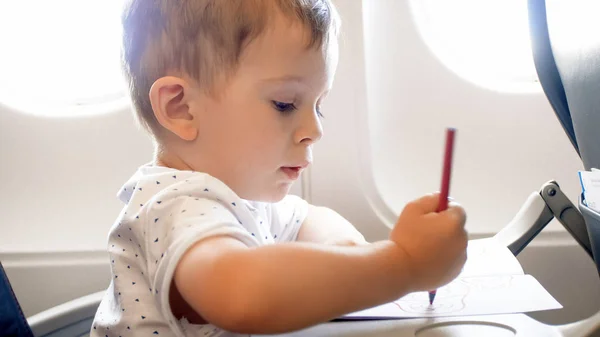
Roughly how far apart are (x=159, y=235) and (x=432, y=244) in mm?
245

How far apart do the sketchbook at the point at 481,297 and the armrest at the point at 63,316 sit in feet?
1.48

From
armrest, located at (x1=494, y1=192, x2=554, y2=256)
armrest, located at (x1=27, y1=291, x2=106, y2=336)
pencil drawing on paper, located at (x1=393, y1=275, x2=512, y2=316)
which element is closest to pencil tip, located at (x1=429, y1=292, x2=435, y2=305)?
pencil drawing on paper, located at (x1=393, y1=275, x2=512, y2=316)

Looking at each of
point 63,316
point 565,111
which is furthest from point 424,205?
point 63,316

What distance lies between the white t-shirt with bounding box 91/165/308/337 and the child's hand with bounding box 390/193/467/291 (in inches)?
5.3

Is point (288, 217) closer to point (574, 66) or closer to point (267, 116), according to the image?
point (267, 116)

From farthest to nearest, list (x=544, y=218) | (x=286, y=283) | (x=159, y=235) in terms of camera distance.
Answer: (x=544, y=218)
(x=159, y=235)
(x=286, y=283)

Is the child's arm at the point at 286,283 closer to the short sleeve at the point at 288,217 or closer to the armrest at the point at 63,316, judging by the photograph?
the short sleeve at the point at 288,217

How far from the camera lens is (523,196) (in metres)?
1.08

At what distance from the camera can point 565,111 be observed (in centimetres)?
66

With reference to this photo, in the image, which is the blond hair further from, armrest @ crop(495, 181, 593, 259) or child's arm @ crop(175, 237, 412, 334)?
armrest @ crop(495, 181, 593, 259)

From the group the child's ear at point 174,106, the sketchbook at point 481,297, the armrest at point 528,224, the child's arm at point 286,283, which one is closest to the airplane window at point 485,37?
the armrest at point 528,224

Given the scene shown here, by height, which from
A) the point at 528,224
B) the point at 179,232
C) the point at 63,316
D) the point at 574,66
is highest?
the point at 574,66

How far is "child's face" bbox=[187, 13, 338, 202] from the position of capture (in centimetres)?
62

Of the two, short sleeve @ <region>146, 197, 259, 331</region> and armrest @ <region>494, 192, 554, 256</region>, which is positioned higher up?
short sleeve @ <region>146, 197, 259, 331</region>
